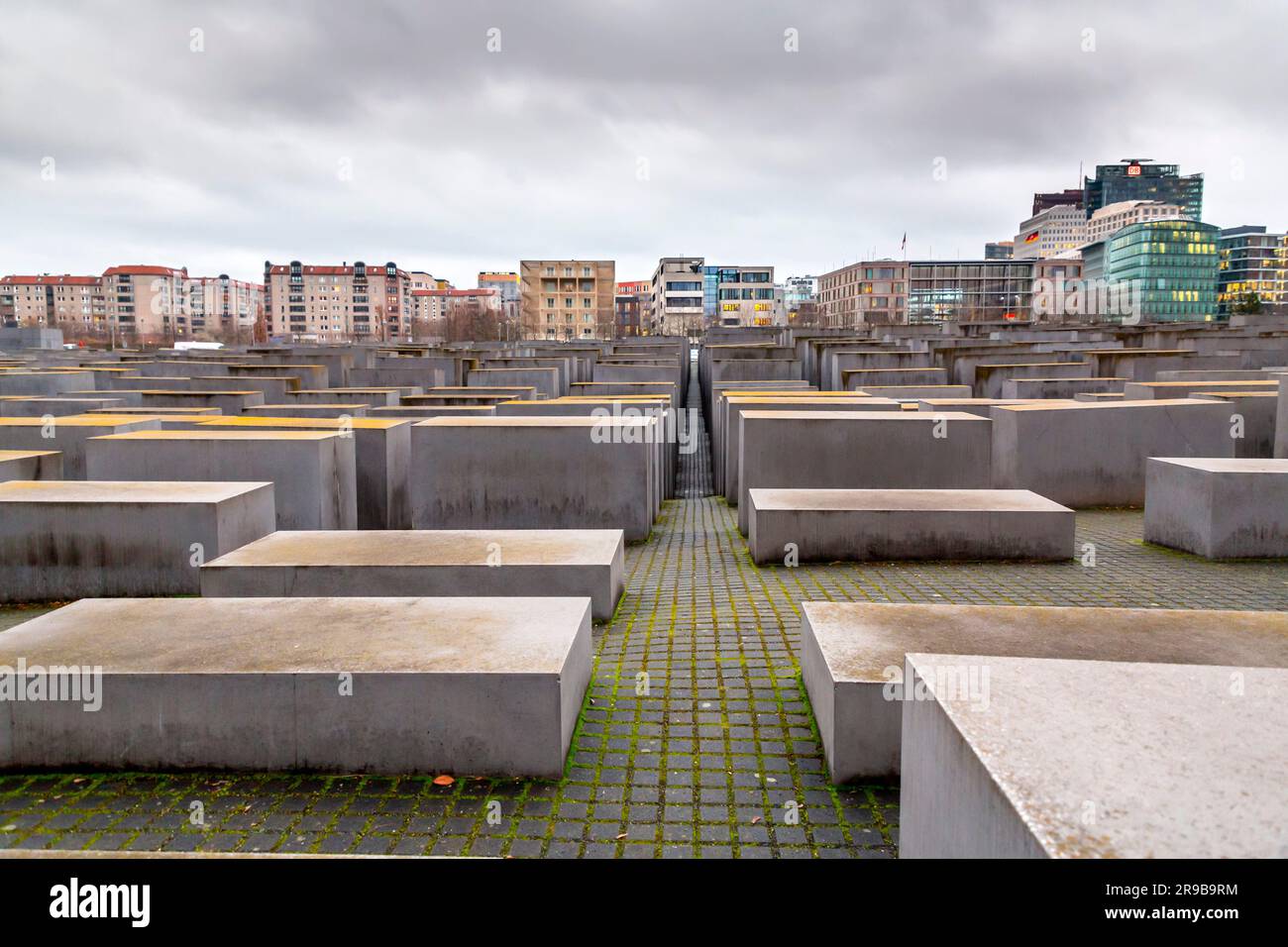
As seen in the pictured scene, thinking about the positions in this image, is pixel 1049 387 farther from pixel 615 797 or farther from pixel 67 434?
pixel 67 434

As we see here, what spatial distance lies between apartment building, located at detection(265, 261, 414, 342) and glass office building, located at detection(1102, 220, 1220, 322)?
130 m

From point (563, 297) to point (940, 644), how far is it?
381 feet

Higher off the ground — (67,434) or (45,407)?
(45,407)

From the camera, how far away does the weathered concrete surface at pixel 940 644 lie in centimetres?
474

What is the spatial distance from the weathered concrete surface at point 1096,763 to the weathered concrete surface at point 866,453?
824cm

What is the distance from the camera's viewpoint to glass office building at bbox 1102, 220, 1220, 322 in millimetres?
136500

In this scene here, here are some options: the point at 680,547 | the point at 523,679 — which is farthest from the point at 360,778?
the point at 680,547

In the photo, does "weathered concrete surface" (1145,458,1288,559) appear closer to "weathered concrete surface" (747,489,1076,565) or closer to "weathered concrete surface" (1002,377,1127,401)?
"weathered concrete surface" (747,489,1076,565)

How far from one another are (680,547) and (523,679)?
253 inches

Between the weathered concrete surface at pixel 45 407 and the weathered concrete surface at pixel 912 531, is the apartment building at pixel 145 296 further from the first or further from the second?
the weathered concrete surface at pixel 912 531

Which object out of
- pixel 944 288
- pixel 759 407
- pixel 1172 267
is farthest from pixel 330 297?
pixel 759 407

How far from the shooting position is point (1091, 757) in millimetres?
2822

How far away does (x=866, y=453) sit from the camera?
12.0 meters

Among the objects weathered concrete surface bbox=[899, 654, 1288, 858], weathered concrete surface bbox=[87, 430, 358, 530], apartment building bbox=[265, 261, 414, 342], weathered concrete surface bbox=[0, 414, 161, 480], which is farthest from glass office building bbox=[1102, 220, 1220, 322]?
weathered concrete surface bbox=[899, 654, 1288, 858]
